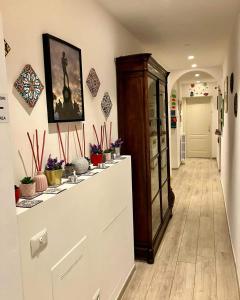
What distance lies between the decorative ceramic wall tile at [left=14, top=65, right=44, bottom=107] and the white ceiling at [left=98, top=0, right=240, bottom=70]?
123cm

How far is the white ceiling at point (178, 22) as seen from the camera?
255 cm

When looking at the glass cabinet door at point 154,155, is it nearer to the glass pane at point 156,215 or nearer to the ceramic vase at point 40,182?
the glass pane at point 156,215

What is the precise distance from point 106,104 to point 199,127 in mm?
7298

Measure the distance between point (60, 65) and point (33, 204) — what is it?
961 millimetres

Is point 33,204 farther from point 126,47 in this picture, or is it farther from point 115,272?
point 126,47

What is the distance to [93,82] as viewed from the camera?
7.52 ft

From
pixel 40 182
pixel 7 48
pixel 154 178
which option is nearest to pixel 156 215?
pixel 154 178

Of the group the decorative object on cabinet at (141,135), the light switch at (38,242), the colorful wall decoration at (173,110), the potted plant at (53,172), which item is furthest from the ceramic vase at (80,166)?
the colorful wall decoration at (173,110)

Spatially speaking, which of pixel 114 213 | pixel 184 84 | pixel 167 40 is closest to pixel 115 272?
pixel 114 213

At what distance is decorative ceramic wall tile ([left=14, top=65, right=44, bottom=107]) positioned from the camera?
145 cm

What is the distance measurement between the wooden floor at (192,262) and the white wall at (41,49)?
137 centimetres

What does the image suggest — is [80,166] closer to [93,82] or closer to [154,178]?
[93,82]

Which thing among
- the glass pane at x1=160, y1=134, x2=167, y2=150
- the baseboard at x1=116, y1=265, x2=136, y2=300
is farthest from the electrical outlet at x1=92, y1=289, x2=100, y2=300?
the glass pane at x1=160, y1=134, x2=167, y2=150

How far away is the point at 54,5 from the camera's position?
177cm
